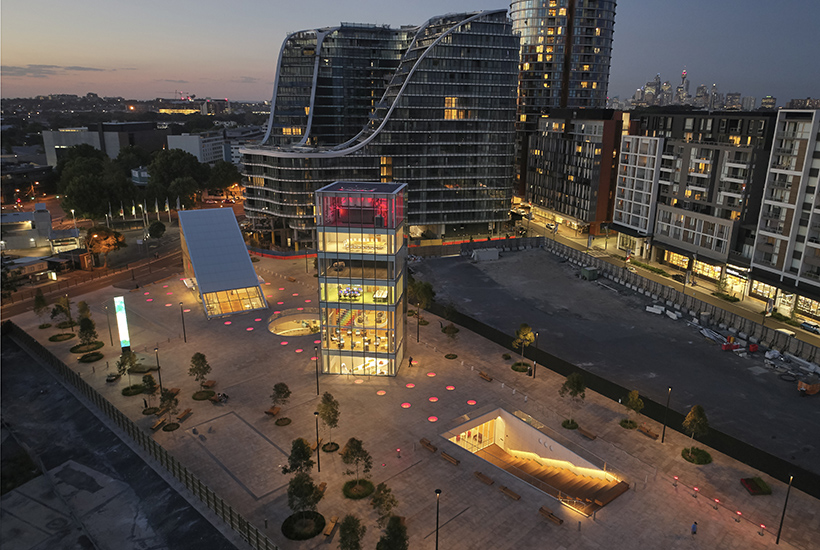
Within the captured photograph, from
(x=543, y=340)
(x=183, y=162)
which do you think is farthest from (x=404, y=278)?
(x=183, y=162)

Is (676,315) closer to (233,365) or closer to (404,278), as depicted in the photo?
(404,278)

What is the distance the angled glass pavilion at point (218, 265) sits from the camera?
8269 centimetres

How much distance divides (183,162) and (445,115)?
98628 mm

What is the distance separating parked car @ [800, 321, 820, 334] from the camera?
250 ft

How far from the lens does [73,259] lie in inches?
4124

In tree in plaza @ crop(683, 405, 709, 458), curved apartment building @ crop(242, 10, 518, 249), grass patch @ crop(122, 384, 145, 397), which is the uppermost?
curved apartment building @ crop(242, 10, 518, 249)

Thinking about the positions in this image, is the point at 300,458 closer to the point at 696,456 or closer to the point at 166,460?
the point at 166,460

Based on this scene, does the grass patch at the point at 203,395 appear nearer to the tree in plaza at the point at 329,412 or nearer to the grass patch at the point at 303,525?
the tree in plaza at the point at 329,412

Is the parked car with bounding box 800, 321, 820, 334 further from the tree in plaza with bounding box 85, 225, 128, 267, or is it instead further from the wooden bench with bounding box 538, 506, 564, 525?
the tree in plaza with bounding box 85, 225, 128, 267

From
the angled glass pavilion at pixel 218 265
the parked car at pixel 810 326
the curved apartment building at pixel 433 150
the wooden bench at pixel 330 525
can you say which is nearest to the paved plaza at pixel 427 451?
the wooden bench at pixel 330 525

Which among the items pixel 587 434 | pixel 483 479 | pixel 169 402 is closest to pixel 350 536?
pixel 483 479

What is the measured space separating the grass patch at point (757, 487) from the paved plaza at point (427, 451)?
621 millimetres

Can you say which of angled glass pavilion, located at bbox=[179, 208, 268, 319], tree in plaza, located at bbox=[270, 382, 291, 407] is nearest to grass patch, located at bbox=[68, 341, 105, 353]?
angled glass pavilion, located at bbox=[179, 208, 268, 319]

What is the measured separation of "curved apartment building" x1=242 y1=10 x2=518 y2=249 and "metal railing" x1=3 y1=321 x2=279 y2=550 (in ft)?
201
